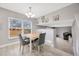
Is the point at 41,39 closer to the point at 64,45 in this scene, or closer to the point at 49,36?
the point at 49,36

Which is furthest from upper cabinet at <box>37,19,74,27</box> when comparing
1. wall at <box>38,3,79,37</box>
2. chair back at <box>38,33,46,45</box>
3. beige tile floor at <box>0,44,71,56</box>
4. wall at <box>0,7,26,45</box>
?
wall at <box>0,7,26,45</box>

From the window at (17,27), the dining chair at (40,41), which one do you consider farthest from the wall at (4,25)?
the dining chair at (40,41)

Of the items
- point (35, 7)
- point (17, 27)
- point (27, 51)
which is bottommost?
point (27, 51)

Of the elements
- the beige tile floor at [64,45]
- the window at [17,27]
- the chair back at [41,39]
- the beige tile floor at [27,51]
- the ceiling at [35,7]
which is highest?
the ceiling at [35,7]

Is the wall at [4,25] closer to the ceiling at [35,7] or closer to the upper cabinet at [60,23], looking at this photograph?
the ceiling at [35,7]

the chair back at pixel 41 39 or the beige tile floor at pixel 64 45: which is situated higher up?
the chair back at pixel 41 39

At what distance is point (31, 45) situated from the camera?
187 cm

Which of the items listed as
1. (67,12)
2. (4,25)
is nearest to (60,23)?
(67,12)

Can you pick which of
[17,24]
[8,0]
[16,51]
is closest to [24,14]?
[17,24]

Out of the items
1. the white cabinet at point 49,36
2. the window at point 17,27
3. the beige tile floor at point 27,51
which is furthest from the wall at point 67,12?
the window at point 17,27

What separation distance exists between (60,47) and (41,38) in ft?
1.24

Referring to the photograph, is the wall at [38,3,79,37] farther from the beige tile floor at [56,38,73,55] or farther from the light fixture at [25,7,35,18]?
the light fixture at [25,7,35,18]

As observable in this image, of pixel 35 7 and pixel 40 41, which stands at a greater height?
pixel 35 7

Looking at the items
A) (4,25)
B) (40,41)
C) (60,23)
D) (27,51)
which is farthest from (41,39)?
(4,25)
